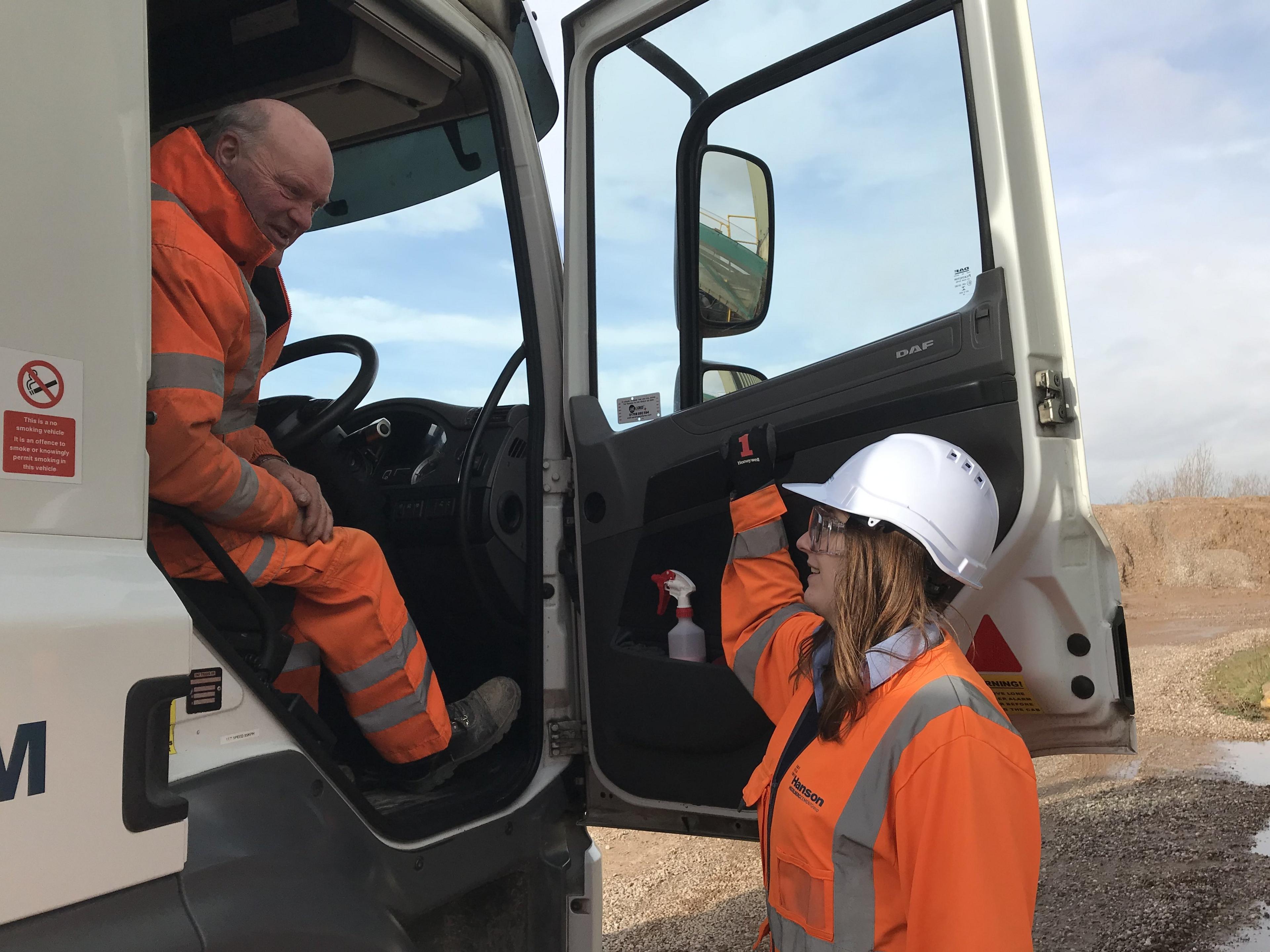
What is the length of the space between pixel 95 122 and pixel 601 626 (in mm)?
1496

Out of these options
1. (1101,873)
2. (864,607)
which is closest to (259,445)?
(864,607)

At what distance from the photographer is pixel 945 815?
129 centimetres

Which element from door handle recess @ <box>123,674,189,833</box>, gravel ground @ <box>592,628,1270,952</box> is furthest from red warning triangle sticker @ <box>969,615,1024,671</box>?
gravel ground @ <box>592,628,1270,952</box>

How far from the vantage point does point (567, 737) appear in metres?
2.32

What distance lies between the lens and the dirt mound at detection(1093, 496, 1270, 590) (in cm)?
2223

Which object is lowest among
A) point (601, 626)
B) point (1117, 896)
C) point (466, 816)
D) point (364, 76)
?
point (1117, 896)

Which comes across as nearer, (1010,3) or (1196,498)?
(1010,3)

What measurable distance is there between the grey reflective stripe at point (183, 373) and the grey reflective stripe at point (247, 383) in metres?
0.24

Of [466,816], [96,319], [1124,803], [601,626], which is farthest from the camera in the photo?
[1124,803]

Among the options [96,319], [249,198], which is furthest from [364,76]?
[96,319]

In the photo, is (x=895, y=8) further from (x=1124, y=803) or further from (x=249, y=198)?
(x=1124, y=803)

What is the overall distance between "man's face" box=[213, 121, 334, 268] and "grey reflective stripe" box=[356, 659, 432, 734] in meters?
0.92

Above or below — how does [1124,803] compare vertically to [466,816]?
below

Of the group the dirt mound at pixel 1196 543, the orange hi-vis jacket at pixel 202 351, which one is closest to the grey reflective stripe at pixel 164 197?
the orange hi-vis jacket at pixel 202 351
